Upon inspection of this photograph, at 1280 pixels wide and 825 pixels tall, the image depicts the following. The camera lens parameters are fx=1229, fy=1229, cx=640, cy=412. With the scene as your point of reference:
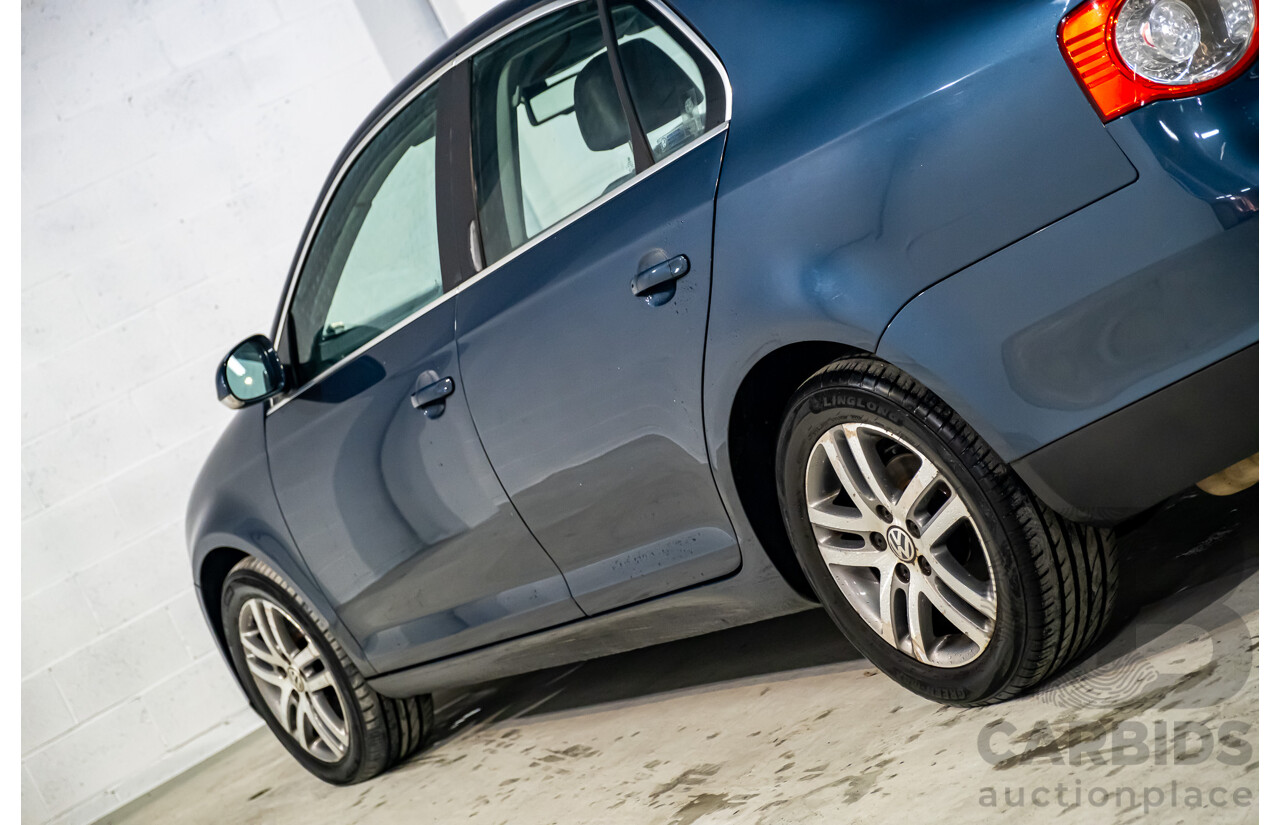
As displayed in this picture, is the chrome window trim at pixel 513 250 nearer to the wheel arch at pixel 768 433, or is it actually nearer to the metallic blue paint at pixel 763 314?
the metallic blue paint at pixel 763 314

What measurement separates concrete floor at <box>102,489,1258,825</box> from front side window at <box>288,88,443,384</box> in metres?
1.24

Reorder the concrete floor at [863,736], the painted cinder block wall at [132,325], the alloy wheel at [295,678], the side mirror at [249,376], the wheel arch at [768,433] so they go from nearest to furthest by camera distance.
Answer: the concrete floor at [863,736]
the wheel arch at [768,433]
the side mirror at [249,376]
the alloy wheel at [295,678]
the painted cinder block wall at [132,325]

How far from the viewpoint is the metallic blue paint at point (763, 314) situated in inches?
70.9

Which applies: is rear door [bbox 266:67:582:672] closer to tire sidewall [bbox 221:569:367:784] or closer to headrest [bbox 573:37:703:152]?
tire sidewall [bbox 221:569:367:784]

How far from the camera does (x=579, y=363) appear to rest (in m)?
2.55

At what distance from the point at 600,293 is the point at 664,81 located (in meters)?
0.43

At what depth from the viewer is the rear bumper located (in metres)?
1.80

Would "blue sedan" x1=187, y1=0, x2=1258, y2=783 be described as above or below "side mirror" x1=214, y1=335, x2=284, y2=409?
below

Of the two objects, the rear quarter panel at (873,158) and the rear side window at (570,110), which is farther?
the rear side window at (570,110)

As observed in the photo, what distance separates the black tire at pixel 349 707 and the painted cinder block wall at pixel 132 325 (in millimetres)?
1620

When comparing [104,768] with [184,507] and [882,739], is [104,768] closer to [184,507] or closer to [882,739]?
[184,507]

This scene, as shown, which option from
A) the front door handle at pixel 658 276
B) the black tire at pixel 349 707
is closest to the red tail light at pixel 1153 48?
the front door handle at pixel 658 276

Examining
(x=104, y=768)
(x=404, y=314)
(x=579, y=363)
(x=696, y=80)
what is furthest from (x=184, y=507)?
(x=696, y=80)

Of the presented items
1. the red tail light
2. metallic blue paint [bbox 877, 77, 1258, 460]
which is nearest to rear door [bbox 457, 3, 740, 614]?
metallic blue paint [bbox 877, 77, 1258, 460]
